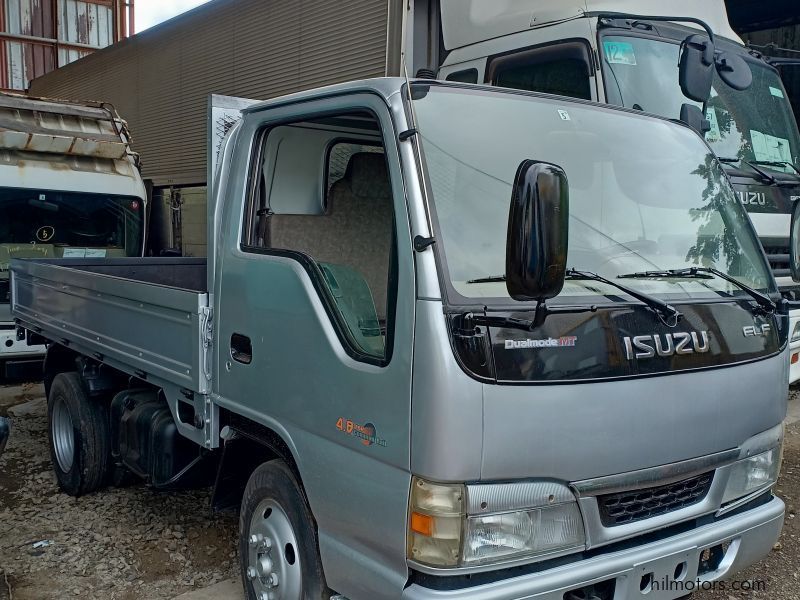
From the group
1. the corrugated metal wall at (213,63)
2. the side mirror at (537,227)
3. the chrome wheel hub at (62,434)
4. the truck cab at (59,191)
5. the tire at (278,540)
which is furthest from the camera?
the truck cab at (59,191)

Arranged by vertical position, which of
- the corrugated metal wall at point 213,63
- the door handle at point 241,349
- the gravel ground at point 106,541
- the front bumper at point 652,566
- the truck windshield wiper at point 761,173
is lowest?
the gravel ground at point 106,541

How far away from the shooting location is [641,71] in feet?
17.3

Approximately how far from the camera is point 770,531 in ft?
9.20

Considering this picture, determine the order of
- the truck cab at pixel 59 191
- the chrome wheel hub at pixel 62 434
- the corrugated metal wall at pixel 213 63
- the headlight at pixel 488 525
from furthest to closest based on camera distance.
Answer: the truck cab at pixel 59 191
the corrugated metal wall at pixel 213 63
the chrome wheel hub at pixel 62 434
the headlight at pixel 488 525

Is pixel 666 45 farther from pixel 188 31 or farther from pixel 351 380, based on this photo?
pixel 188 31

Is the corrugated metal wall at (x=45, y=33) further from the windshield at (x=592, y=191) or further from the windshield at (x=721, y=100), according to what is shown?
the windshield at (x=592, y=191)

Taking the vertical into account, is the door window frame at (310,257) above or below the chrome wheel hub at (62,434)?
above

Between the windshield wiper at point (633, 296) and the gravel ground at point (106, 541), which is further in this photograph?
the gravel ground at point (106, 541)

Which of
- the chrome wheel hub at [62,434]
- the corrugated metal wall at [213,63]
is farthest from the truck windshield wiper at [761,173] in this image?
the chrome wheel hub at [62,434]

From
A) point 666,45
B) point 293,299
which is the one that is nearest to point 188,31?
point 666,45

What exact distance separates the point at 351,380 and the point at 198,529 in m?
2.29

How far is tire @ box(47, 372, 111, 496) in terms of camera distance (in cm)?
447

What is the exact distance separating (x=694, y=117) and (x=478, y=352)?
12.2 ft

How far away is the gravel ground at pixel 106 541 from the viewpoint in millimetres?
3572
